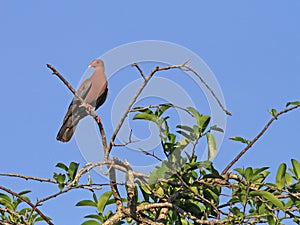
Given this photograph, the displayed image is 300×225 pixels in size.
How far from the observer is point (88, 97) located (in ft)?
20.7

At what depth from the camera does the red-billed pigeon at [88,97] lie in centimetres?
574

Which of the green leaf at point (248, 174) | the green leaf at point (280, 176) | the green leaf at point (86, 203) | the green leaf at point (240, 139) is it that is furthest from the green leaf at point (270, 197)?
the green leaf at point (86, 203)

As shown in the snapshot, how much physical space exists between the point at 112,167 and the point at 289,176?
108cm

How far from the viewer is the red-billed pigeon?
5738 mm

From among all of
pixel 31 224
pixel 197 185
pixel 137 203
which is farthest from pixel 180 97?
pixel 31 224

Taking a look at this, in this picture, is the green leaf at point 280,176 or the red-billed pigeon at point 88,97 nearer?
the green leaf at point 280,176

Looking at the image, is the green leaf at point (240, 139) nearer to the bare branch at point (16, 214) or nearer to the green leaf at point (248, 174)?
the green leaf at point (248, 174)

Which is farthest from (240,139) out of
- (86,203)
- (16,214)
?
(16,214)

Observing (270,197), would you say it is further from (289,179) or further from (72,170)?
(72,170)

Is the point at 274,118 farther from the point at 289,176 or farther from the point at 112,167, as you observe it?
the point at 112,167

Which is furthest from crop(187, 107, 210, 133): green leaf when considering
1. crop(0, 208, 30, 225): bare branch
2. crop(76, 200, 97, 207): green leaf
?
crop(0, 208, 30, 225): bare branch

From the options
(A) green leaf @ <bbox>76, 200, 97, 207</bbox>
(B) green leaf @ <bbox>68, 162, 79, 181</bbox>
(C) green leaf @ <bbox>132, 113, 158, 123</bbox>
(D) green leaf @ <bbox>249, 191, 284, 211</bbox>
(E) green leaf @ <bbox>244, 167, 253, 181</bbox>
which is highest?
(C) green leaf @ <bbox>132, 113, 158, 123</bbox>

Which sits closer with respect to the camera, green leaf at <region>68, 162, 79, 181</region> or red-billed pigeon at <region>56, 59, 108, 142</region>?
green leaf at <region>68, 162, 79, 181</region>

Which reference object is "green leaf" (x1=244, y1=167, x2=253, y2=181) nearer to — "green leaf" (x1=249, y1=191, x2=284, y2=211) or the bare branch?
"green leaf" (x1=249, y1=191, x2=284, y2=211)
